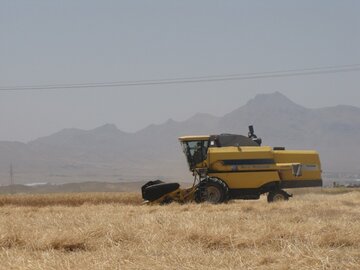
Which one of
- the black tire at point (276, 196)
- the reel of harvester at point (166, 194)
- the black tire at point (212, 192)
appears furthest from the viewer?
the black tire at point (276, 196)

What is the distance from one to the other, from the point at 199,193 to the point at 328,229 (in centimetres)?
1471

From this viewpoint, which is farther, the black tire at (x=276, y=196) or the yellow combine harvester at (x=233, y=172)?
the black tire at (x=276, y=196)

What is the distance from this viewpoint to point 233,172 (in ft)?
82.6

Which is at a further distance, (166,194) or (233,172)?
(233,172)

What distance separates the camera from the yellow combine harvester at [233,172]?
24.6 meters

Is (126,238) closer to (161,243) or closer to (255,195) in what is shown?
(161,243)

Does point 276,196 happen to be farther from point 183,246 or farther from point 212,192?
point 183,246

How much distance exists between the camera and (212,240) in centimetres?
918

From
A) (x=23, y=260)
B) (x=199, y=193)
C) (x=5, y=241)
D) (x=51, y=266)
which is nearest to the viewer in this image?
(x=51, y=266)

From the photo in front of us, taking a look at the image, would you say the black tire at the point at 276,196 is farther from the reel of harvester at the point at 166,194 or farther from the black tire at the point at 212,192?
the reel of harvester at the point at 166,194

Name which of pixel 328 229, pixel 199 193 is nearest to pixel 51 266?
pixel 328 229

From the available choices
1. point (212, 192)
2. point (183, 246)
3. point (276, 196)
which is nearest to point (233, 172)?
point (212, 192)

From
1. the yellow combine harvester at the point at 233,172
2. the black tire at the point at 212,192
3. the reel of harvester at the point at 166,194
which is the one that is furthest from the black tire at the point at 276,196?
the reel of harvester at the point at 166,194

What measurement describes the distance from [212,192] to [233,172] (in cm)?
129
